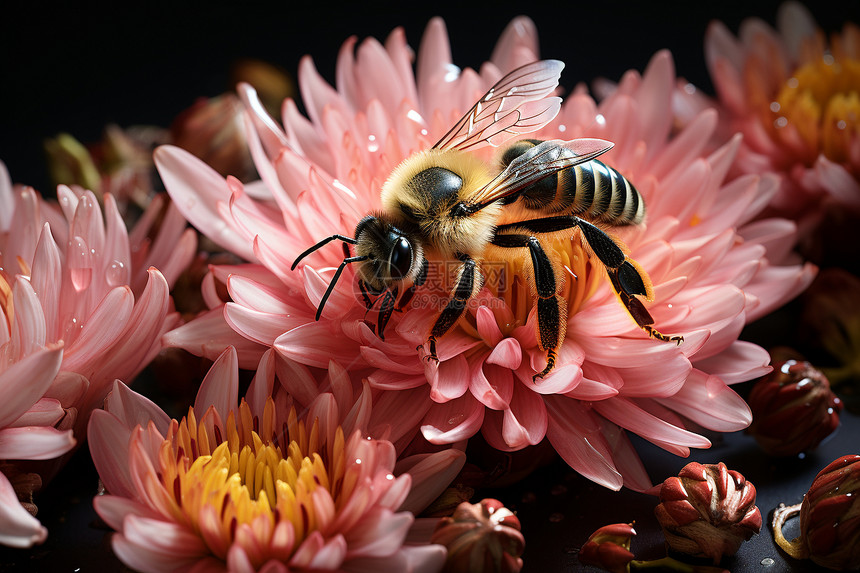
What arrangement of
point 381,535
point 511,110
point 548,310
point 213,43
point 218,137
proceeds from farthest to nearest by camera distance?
1. point 213,43
2. point 218,137
3. point 511,110
4. point 548,310
5. point 381,535

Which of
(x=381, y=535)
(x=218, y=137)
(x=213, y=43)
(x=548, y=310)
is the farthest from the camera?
(x=213, y=43)

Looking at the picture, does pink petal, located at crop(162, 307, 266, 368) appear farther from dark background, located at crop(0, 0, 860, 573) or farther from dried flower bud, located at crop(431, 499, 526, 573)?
dark background, located at crop(0, 0, 860, 573)

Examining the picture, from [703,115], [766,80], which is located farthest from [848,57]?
[703,115]

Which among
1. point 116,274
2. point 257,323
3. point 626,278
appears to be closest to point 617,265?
point 626,278

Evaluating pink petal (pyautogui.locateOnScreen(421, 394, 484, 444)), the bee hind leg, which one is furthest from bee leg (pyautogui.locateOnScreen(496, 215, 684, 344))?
pink petal (pyautogui.locateOnScreen(421, 394, 484, 444))

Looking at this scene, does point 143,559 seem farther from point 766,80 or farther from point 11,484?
point 766,80

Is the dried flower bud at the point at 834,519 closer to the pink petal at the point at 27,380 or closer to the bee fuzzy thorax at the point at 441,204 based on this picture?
the bee fuzzy thorax at the point at 441,204

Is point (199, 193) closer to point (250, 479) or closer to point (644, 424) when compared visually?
point (250, 479)
